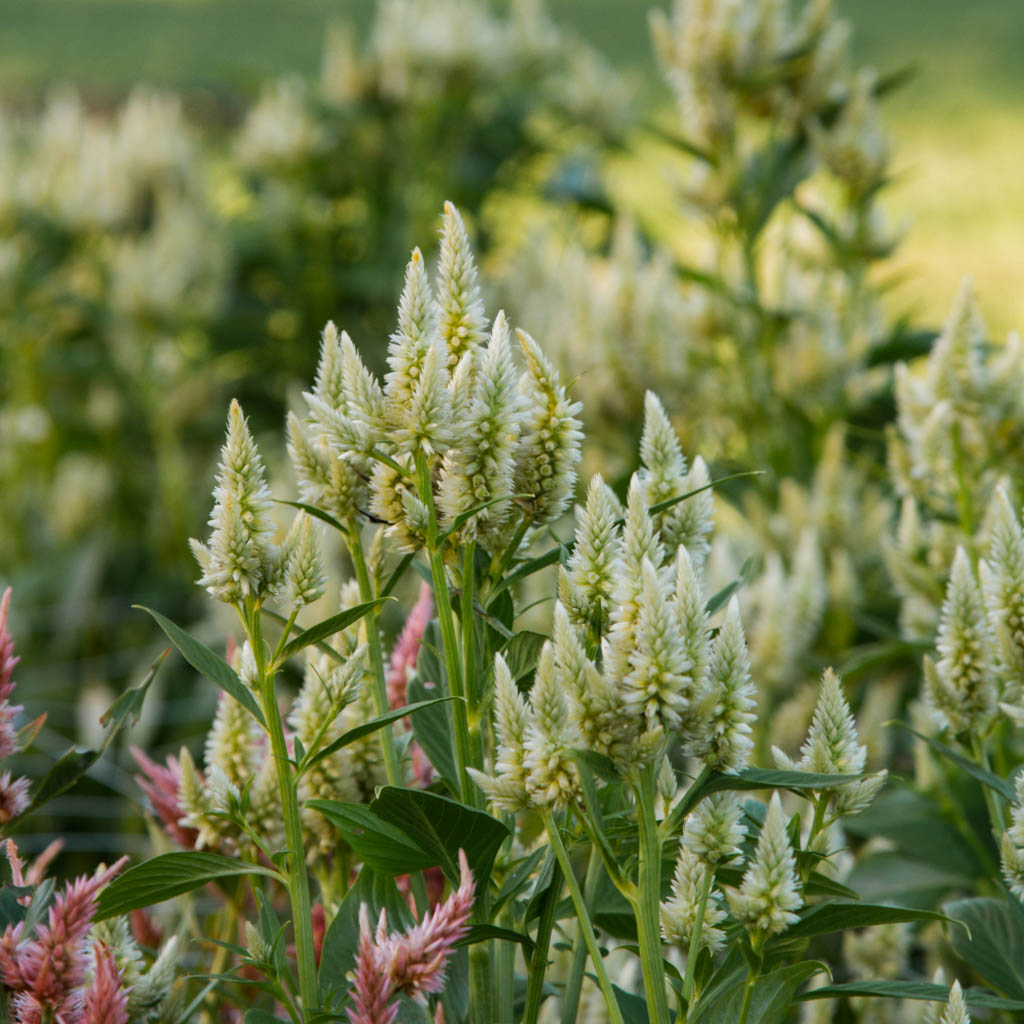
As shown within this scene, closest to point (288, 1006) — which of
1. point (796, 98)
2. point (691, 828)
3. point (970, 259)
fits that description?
point (691, 828)

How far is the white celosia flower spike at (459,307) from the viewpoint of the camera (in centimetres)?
67

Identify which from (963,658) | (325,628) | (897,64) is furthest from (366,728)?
(897,64)

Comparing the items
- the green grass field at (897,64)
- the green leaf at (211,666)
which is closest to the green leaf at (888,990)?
the green leaf at (211,666)

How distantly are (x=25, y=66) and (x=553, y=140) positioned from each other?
4.60 meters

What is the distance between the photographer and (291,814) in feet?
2.23

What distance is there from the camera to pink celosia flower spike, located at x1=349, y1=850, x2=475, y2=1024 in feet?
2.00

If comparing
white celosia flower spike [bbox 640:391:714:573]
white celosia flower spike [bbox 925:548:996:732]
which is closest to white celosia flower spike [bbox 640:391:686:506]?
white celosia flower spike [bbox 640:391:714:573]

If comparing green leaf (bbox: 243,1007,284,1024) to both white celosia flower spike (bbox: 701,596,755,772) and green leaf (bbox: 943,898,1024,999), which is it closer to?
white celosia flower spike (bbox: 701,596,755,772)

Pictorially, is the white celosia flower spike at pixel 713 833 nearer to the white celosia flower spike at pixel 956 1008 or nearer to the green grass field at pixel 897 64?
the white celosia flower spike at pixel 956 1008

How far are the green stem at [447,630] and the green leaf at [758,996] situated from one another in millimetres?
161

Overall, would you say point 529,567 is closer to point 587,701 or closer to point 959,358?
point 587,701

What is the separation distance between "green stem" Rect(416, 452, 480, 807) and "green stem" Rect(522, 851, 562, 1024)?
0.07 meters

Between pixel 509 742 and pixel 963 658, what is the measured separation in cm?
36

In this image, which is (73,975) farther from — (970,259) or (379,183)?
(970,259)
